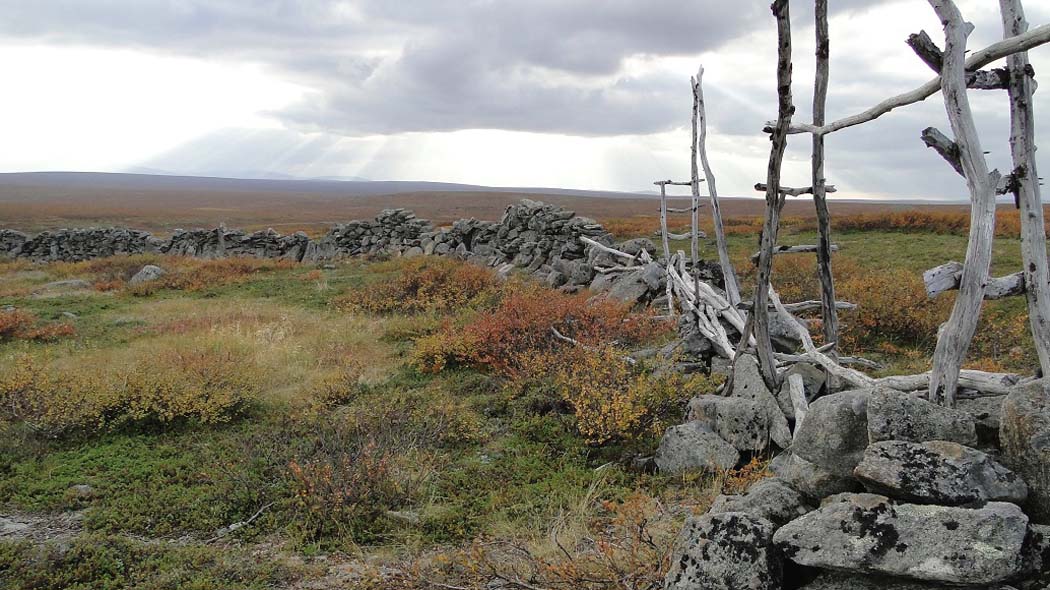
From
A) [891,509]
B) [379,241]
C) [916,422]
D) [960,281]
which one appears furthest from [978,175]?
[379,241]

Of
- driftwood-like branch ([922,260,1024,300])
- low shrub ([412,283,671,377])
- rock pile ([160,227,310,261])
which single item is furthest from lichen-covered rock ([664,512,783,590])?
rock pile ([160,227,310,261])

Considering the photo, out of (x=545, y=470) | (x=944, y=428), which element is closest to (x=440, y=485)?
(x=545, y=470)

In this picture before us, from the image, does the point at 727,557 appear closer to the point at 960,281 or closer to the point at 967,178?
the point at 960,281

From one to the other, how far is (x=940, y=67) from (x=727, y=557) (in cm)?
358

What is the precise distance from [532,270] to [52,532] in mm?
16024

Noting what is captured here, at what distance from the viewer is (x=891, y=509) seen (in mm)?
3414

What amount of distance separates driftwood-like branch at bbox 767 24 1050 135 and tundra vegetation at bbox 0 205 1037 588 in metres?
3.14

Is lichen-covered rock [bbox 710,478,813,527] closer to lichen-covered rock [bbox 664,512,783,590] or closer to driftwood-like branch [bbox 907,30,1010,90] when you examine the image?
lichen-covered rock [bbox 664,512,783,590]

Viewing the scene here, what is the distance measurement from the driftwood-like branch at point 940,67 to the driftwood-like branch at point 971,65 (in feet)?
0.25

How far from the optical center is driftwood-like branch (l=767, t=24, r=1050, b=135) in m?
4.11

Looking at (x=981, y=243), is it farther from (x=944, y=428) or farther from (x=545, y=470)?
(x=545, y=470)

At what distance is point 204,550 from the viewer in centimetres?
Answer: 575

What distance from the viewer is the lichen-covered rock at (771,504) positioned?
4.04 metres

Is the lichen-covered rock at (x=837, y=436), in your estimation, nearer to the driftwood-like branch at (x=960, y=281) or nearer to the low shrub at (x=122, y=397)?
the driftwood-like branch at (x=960, y=281)
